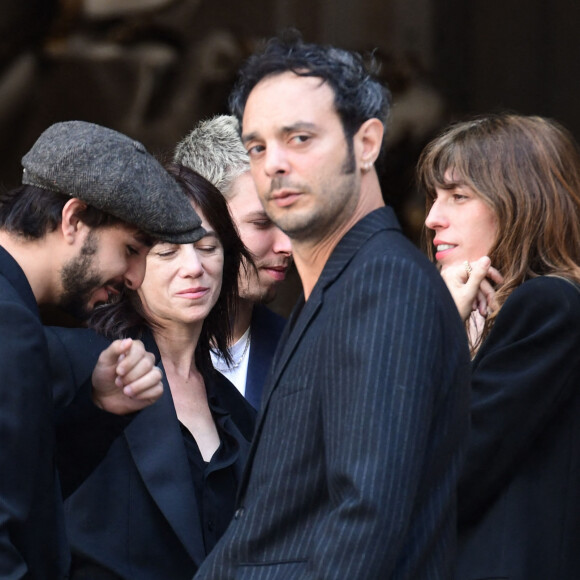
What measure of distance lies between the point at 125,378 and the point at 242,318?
1241 mm

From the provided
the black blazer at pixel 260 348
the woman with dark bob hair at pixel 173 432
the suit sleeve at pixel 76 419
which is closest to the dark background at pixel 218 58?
the black blazer at pixel 260 348

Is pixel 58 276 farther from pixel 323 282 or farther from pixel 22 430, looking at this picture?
pixel 323 282

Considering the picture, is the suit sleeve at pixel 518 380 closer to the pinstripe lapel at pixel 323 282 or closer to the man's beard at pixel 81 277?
the pinstripe lapel at pixel 323 282

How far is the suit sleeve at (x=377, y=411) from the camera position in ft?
5.90

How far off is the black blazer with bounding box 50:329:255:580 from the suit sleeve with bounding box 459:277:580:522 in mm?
611

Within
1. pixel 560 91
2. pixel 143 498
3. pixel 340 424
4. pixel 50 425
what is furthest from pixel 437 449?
pixel 560 91

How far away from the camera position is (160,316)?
307 centimetres

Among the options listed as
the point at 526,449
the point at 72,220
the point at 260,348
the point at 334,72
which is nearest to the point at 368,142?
the point at 334,72

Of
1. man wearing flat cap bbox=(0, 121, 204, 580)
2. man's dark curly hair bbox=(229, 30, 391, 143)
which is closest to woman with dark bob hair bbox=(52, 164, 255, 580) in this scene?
man wearing flat cap bbox=(0, 121, 204, 580)

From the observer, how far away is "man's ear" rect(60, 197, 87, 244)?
2340mm

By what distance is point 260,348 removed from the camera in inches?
145

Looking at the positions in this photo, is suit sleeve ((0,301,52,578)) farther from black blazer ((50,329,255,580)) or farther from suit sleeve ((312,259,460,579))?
suit sleeve ((312,259,460,579))

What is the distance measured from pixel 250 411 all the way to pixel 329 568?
1.30 meters

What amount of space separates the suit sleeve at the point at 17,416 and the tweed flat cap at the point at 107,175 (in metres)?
0.30
